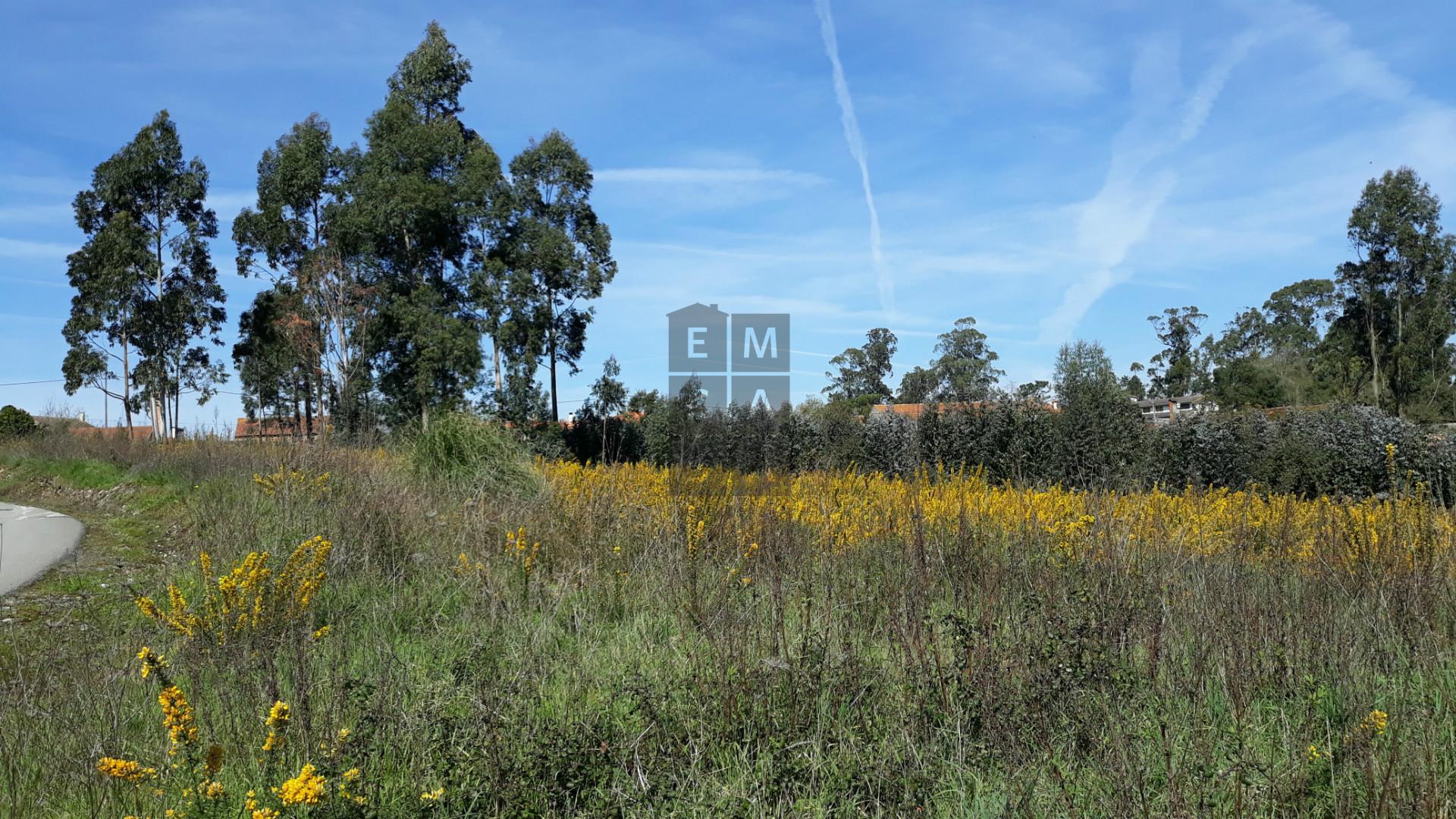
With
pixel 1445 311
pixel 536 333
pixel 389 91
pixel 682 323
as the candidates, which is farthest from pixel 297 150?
pixel 1445 311

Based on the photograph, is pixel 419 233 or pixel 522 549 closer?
pixel 522 549

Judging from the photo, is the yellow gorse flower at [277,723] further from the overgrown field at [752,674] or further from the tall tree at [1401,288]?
the tall tree at [1401,288]

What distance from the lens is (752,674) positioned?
3.29 meters

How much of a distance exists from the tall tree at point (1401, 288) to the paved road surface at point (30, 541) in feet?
139

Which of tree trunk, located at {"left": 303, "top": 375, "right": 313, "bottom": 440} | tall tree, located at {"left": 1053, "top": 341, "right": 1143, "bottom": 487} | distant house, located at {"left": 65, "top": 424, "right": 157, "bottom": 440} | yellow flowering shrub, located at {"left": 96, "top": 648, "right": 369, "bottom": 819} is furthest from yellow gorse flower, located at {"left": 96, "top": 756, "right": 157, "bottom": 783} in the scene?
tree trunk, located at {"left": 303, "top": 375, "right": 313, "bottom": 440}

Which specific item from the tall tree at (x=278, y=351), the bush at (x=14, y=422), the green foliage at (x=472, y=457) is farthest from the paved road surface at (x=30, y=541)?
the tall tree at (x=278, y=351)

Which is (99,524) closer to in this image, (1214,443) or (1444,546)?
(1444,546)

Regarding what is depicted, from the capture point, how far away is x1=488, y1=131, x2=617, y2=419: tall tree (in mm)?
26062

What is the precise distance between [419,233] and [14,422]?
500 inches

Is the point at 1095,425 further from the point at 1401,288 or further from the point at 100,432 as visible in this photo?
the point at 1401,288

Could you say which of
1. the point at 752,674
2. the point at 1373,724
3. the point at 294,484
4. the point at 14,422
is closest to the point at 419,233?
the point at 14,422

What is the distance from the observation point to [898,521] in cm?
606

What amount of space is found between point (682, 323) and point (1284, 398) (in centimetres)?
3846

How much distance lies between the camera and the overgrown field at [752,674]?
101 inches
